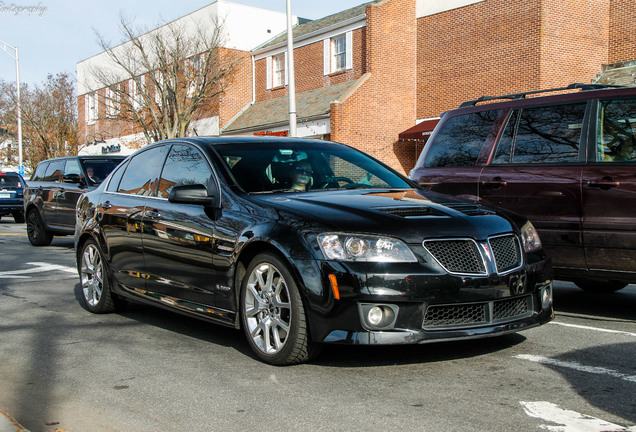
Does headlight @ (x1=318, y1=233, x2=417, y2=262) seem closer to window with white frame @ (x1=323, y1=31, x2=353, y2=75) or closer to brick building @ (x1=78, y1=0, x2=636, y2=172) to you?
brick building @ (x1=78, y1=0, x2=636, y2=172)

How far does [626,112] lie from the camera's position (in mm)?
6105

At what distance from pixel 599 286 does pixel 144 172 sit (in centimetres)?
486

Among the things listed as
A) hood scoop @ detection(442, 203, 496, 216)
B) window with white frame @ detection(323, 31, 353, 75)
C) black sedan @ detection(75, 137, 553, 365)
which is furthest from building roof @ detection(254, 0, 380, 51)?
hood scoop @ detection(442, 203, 496, 216)

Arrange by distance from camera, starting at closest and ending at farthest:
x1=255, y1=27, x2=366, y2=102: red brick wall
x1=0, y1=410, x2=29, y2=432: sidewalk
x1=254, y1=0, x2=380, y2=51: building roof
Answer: x1=0, y1=410, x2=29, y2=432: sidewalk
x1=255, y1=27, x2=366, y2=102: red brick wall
x1=254, y1=0, x2=380, y2=51: building roof

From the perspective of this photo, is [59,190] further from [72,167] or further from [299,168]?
[299,168]

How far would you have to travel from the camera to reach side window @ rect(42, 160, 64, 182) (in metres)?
14.6

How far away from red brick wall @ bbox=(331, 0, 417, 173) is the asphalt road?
19903 millimetres

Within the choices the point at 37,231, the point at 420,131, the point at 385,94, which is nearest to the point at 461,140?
the point at 37,231

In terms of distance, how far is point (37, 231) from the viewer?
14.9 m

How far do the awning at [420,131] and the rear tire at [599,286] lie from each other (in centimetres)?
1824

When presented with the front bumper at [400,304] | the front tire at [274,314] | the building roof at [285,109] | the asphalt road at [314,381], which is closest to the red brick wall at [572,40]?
the building roof at [285,109]

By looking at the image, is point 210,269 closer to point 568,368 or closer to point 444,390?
point 444,390

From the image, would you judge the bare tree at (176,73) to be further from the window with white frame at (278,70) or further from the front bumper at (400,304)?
the front bumper at (400,304)

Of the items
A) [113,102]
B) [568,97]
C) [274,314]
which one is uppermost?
[113,102]
